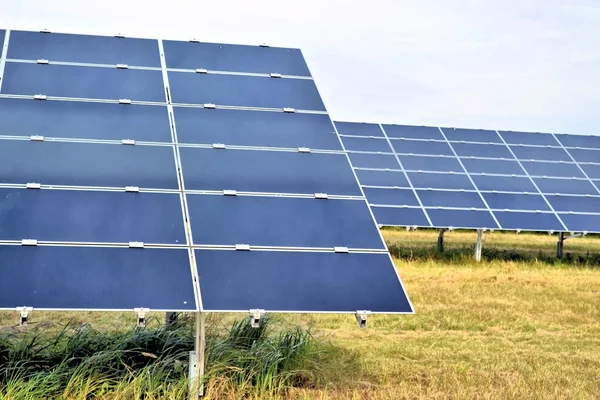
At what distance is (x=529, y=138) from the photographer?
30547 mm

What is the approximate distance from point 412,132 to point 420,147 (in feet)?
4.72

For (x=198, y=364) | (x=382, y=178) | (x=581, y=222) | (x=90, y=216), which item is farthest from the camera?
(x=382, y=178)

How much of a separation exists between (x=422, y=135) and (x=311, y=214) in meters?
21.1

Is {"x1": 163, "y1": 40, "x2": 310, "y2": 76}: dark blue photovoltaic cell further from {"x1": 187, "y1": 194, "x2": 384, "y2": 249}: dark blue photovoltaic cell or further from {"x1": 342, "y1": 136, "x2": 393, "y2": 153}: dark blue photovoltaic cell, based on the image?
{"x1": 342, "y1": 136, "x2": 393, "y2": 153}: dark blue photovoltaic cell

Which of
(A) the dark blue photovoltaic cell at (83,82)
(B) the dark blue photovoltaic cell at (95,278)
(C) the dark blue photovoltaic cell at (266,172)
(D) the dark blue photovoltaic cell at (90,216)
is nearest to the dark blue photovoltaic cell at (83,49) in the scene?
(A) the dark blue photovoltaic cell at (83,82)

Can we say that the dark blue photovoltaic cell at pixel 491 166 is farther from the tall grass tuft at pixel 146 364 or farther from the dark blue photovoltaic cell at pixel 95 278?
the dark blue photovoltaic cell at pixel 95 278

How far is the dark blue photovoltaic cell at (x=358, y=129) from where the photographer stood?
98.0ft

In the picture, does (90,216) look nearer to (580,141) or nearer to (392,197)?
(392,197)

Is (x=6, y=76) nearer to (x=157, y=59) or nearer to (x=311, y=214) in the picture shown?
(x=157, y=59)

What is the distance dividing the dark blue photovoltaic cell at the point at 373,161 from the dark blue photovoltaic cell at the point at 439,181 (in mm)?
1013

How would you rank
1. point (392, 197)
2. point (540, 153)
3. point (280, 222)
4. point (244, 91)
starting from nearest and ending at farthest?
point (280, 222) < point (244, 91) < point (392, 197) < point (540, 153)

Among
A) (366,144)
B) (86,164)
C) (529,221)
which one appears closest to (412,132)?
(366,144)

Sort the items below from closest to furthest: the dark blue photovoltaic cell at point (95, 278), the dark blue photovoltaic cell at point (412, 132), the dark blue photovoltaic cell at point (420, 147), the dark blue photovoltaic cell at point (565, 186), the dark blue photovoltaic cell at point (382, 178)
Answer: the dark blue photovoltaic cell at point (95, 278) < the dark blue photovoltaic cell at point (382, 178) < the dark blue photovoltaic cell at point (565, 186) < the dark blue photovoltaic cell at point (420, 147) < the dark blue photovoltaic cell at point (412, 132)

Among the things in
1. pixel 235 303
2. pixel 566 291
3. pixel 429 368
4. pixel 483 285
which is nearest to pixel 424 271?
pixel 483 285
